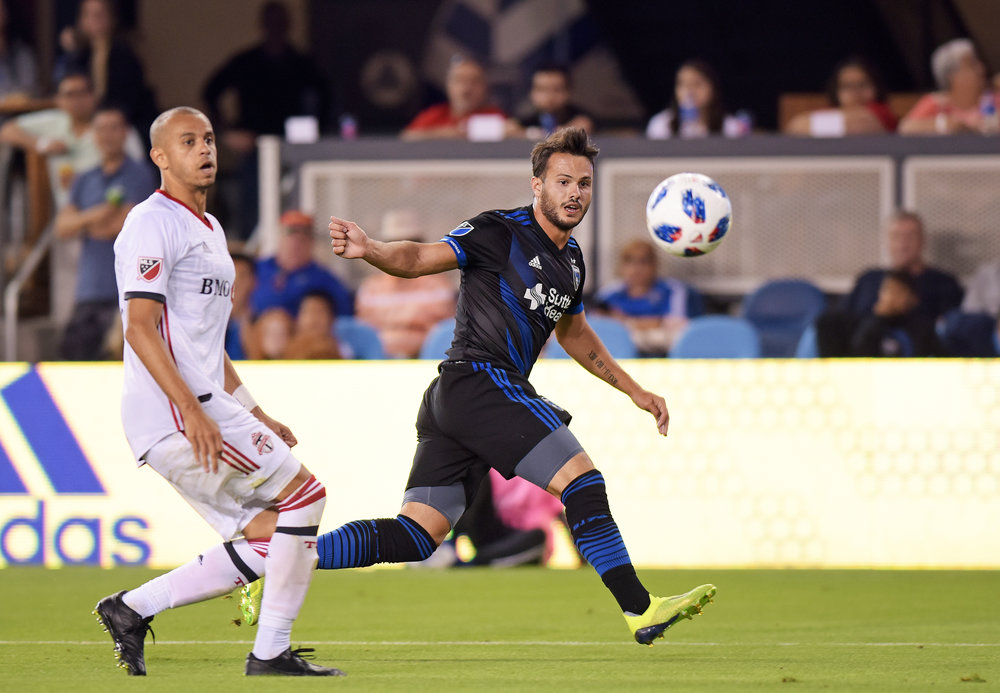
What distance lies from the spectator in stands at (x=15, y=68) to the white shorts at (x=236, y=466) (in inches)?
394

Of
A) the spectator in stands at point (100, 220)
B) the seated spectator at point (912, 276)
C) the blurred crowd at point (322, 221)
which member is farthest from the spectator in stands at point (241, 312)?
the seated spectator at point (912, 276)

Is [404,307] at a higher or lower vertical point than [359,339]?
higher

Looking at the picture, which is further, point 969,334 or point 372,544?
point 969,334

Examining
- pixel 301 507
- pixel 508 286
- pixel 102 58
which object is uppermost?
pixel 102 58

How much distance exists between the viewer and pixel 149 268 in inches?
231

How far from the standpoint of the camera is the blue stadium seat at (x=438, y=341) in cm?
1180

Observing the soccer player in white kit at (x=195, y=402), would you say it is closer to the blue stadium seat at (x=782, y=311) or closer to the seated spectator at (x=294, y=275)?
the seated spectator at (x=294, y=275)

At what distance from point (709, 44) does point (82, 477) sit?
31.9ft

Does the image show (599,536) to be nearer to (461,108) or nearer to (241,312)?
(241,312)

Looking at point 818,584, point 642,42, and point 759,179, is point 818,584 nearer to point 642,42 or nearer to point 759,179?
point 759,179

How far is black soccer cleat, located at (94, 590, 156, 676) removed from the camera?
6227 mm

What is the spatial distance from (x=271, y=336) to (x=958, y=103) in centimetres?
580

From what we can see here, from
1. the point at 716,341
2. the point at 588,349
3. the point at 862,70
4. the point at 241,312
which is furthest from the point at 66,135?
the point at 588,349

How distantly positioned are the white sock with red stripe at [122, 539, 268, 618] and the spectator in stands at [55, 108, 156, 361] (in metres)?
6.67
